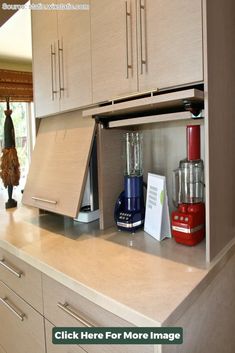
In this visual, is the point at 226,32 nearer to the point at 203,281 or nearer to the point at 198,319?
the point at 203,281

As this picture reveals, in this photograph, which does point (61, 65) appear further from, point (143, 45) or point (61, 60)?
point (143, 45)

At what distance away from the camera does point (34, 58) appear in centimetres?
162

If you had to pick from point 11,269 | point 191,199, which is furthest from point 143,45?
point 11,269

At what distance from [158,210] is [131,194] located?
184mm

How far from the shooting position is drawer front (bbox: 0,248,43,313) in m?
1.10

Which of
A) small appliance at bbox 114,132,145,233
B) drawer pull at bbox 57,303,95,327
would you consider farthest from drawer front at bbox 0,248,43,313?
small appliance at bbox 114,132,145,233

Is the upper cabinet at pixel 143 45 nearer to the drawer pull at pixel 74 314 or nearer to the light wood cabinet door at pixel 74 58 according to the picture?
the light wood cabinet door at pixel 74 58

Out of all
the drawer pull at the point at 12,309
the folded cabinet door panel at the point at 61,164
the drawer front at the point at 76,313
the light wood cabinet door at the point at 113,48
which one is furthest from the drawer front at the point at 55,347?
the light wood cabinet door at the point at 113,48

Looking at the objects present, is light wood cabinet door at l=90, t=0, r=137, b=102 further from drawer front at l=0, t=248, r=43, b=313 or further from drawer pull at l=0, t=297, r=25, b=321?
drawer pull at l=0, t=297, r=25, b=321

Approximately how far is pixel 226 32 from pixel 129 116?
52 cm

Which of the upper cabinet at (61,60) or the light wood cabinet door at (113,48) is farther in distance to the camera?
the upper cabinet at (61,60)

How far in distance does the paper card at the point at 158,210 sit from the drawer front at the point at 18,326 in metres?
0.57

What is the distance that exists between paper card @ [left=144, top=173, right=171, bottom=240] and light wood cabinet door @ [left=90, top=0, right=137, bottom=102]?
42 cm

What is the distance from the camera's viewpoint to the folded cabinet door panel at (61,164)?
1307 mm
